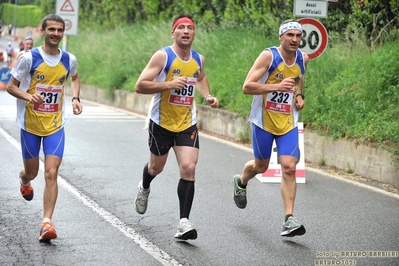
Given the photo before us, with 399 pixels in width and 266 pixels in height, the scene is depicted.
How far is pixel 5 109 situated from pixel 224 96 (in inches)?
276

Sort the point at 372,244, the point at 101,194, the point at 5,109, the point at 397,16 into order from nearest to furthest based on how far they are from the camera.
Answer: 1. the point at 372,244
2. the point at 101,194
3. the point at 397,16
4. the point at 5,109

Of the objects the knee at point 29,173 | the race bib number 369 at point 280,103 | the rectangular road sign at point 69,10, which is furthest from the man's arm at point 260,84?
the rectangular road sign at point 69,10

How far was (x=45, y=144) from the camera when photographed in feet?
29.1

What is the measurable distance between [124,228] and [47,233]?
1.02m

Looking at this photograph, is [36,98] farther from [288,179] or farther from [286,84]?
[288,179]

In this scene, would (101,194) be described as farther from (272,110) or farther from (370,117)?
(370,117)

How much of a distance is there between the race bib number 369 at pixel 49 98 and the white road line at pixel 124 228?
1299 millimetres

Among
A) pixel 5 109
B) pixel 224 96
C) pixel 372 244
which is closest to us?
pixel 372 244

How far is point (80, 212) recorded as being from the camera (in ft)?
33.0

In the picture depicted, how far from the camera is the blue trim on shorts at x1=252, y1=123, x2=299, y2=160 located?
9.25m

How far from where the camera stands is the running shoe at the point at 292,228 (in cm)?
863

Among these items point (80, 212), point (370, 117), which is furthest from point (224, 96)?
point (80, 212)

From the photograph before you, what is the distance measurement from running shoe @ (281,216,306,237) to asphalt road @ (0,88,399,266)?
0.26 feet

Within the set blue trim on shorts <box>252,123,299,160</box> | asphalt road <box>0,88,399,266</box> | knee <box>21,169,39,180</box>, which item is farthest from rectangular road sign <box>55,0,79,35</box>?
blue trim on shorts <box>252,123,299,160</box>
